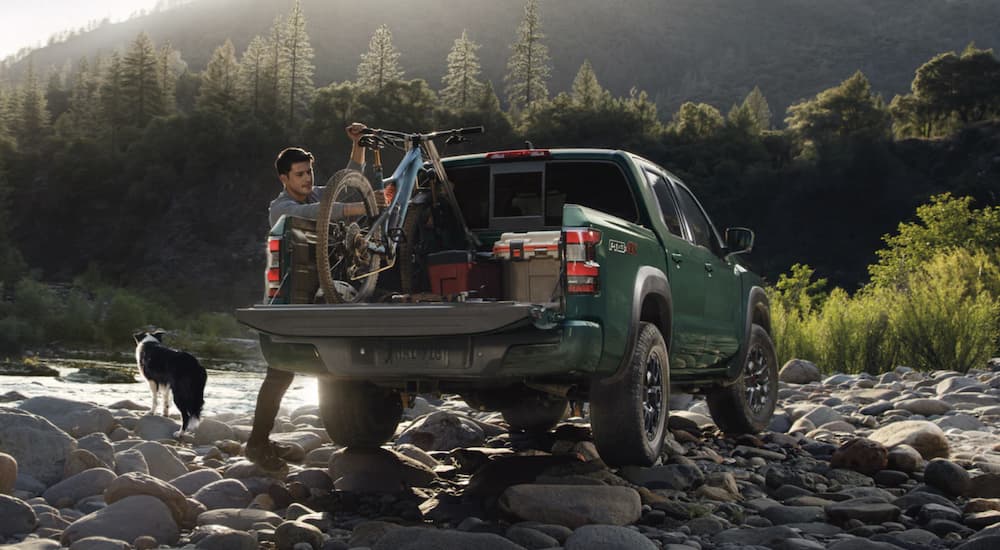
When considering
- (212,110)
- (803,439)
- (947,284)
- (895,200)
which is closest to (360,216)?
(803,439)

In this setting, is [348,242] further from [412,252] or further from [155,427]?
[155,427]

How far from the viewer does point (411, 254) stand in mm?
6355

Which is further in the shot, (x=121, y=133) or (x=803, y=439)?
(x=121, y=133)

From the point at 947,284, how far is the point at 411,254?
12670 mm

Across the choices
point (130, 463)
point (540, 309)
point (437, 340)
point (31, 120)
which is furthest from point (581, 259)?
point (31, 120)

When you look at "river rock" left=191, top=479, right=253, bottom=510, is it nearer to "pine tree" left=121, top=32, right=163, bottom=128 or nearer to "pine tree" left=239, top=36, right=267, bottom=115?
"pine tree" left=239, top=36, right=267, bottom=115

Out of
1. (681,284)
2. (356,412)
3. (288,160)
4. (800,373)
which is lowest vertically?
(800,373)

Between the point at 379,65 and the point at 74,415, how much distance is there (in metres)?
81.6

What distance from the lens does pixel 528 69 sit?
294 feet

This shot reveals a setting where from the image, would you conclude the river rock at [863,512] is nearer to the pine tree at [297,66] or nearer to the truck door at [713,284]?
the truck door at [713,284]

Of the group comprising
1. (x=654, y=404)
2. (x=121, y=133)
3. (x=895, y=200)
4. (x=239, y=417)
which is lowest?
(x=239, y=417)

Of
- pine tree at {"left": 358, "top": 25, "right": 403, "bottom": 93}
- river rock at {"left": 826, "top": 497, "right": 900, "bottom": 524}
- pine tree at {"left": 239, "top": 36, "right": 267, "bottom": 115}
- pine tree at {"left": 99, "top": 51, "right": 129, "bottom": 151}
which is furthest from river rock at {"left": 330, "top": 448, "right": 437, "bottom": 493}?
pine tree at {"left": 99, "top": 51, "right": 129, "bottom": 151}

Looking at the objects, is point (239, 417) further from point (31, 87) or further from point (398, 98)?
point (31, 87)

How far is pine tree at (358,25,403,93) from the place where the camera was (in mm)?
86812
